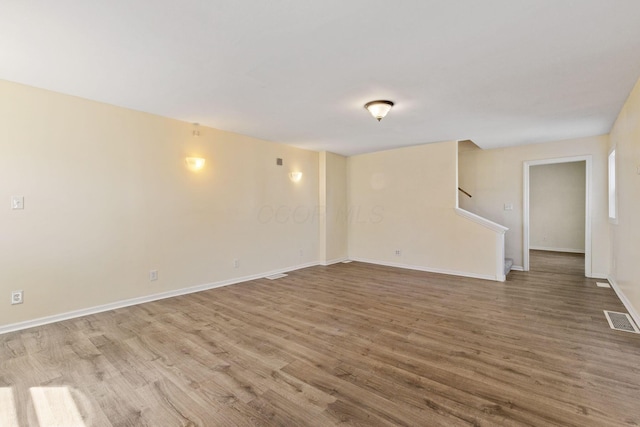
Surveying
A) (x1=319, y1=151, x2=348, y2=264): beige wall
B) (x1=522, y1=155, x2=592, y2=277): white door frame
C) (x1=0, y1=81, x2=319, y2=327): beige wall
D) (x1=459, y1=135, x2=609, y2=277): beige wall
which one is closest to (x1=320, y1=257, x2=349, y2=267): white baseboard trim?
(x1=319, y1=151, x2=348, y2=264): beige wall

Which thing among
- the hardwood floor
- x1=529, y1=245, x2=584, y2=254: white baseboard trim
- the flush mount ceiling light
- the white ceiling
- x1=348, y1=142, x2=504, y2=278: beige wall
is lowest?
the hardwood floor

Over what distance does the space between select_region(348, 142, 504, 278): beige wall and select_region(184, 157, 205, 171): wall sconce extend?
11.9 ft


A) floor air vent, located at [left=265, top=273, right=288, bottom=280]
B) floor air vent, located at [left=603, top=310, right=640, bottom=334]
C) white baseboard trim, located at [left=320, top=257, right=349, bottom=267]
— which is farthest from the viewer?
white baseboard trim, located at [left=320, top=257, right=349, bottom=267]

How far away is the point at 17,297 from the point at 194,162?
7.95 ft

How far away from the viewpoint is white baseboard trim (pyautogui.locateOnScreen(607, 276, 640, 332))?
10.0 feet

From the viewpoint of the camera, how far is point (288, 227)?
228 inches

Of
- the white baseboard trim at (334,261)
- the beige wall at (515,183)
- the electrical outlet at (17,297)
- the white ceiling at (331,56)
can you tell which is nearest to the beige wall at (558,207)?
the beige wall at (515,183)

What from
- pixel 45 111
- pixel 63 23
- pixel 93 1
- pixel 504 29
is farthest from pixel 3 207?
pixel 504 29

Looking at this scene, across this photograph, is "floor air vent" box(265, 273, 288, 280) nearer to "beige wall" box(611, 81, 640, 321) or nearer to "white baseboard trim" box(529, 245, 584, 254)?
"beige wall" box(611, 81, 640, 321)

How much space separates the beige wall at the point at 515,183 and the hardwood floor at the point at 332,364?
1.63m

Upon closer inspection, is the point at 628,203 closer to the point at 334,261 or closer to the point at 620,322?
the point at 620,322

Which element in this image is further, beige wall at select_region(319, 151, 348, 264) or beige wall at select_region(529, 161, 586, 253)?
beige wall at select_region(529, 161, 586, 253)

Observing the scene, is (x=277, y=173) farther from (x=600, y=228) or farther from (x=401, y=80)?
(x=600, y=228)

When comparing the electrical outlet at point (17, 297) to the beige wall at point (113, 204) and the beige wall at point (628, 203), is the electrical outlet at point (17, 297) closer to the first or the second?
the beige wall at point (113, 204)
